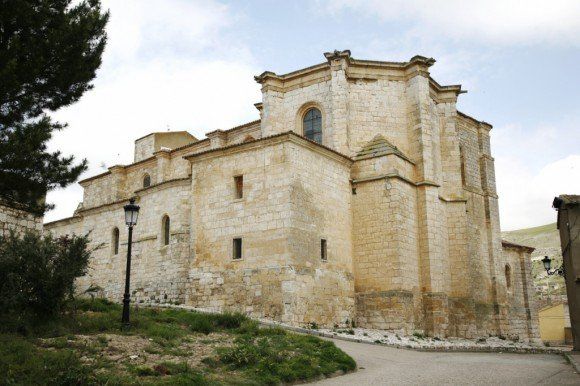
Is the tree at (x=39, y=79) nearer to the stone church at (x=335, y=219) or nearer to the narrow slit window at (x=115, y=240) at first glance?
the stone church at (x=335, y=219)

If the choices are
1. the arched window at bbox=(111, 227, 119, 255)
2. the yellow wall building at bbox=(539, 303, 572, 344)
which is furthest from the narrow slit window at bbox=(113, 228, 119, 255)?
the yellow wall building at bbox=(539, 303, 572, 344)

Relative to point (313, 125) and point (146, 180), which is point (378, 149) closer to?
point (313, 125)

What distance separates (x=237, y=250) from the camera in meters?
19.9

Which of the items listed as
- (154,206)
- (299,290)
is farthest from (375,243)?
(154,206)

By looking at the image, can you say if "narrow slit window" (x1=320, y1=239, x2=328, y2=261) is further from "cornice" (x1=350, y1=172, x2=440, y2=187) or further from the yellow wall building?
the yellow wall building

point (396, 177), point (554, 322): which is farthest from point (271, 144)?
point (554, 322)

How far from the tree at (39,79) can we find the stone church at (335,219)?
24.5 feet

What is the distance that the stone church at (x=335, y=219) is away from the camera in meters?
19.2

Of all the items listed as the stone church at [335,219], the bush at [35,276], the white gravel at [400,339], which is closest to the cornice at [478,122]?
the stone church at [335,219]

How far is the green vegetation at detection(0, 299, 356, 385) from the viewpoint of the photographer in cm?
824

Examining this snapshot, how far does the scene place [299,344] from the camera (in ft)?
39.8

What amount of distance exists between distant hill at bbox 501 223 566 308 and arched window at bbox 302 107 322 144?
2912cm

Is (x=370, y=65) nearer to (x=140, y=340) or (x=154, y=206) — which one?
(x=154, y=206)

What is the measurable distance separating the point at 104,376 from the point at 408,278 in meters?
14.9
